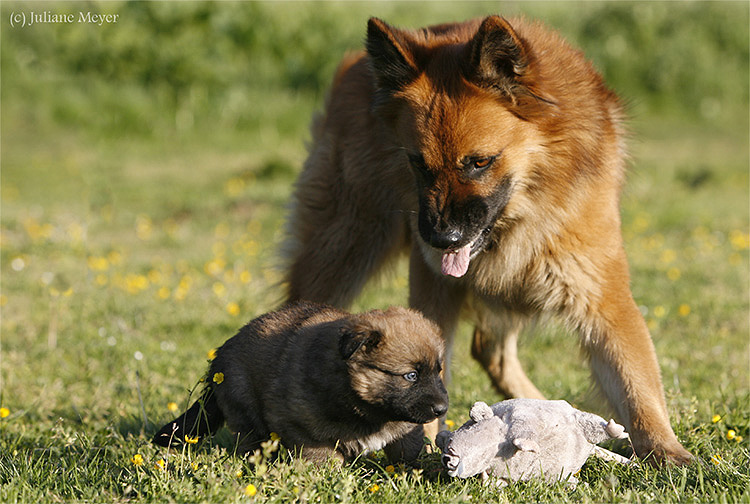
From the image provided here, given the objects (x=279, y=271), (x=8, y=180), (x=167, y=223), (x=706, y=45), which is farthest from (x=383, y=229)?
(x=706, y=45)

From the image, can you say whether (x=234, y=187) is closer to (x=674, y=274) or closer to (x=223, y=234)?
(x=223, y=234)

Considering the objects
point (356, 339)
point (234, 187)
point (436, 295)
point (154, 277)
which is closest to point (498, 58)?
point (436, 295)

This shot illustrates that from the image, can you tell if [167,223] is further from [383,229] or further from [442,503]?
[442,503]

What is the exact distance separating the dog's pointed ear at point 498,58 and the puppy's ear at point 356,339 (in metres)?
1.27

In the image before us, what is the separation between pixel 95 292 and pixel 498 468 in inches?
179

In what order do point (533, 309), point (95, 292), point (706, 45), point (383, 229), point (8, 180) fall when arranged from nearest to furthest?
point (533, 309) → point (383, 229) → point (95, 292) → point (8, 180) → point (706, 45)

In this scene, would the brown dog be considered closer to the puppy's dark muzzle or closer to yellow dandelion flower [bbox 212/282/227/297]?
the puppy's dark muzzle

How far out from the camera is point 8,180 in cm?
1182

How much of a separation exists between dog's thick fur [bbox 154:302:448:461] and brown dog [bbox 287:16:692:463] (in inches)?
22.6

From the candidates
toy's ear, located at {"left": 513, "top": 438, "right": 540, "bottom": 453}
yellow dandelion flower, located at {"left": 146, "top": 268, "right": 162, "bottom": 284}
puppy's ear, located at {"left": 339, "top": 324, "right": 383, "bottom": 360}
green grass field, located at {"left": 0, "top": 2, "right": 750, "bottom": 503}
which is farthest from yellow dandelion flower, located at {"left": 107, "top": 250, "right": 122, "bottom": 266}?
toy's ear, located at {"left": 513, "top": 438, "right": 540, "bottom": 453}

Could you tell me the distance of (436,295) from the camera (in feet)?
13.9

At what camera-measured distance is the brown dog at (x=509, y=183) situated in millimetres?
3572

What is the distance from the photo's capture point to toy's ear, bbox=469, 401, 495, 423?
3145 millimetres

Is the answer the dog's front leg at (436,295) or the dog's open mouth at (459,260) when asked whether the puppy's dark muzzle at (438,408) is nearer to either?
the dog's open mouth at (459,260)
